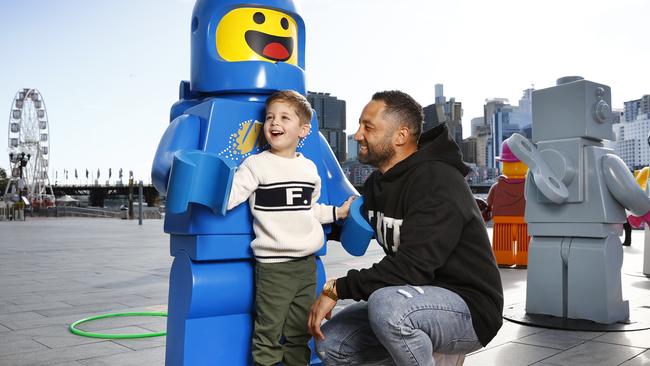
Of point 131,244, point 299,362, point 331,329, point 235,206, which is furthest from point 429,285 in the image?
point 131,244

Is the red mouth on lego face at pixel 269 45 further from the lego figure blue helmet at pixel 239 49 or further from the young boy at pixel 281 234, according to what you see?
the young boy at pixel 281 234

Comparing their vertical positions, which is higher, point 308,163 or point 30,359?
point 308,163

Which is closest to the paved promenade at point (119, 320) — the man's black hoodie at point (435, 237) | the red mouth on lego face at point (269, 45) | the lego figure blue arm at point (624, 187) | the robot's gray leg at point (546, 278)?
the robot's gray leg at point (546, 278)

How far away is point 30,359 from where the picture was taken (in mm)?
3242

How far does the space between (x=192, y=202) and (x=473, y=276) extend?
3.67ft

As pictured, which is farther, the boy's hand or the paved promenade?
the paved promenade

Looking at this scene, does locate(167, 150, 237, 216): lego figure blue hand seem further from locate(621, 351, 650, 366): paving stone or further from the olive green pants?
locate(621, 351, 650, 366): paving stone

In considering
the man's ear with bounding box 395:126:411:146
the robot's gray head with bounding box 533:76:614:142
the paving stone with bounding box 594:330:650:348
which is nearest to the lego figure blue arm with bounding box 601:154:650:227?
the robot's gray head with bounding box 533:76:614:142

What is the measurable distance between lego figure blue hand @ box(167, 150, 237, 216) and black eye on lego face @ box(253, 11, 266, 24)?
746 mm

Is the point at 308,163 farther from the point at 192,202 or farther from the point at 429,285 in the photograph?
the point at 429,285

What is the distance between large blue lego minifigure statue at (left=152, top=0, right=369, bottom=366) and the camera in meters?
2.27

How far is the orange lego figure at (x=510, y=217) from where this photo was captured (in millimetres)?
7414

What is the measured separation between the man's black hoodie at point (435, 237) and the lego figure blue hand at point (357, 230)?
26 cm

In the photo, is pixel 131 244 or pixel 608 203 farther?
pixel 131 244
